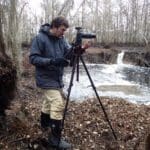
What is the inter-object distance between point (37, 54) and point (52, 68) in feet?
1.05

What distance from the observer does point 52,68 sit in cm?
522

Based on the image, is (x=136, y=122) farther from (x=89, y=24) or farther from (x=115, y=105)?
(x=89, y=24)

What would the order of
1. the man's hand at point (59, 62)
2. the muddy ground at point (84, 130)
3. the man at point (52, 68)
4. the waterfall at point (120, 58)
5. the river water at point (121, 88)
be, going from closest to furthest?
the man's hand at point (59, 62), the man at point (52, 68), the muddy ground at point (84, 130), the river water at point (121, 88), the waterfall at point (120, 58)

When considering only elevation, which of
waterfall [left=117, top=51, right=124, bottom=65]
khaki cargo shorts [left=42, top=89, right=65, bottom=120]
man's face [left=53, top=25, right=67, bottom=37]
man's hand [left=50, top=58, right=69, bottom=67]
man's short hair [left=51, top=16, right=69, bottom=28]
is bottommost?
waterfall [left=117, top=51, right=124, bottom=65]

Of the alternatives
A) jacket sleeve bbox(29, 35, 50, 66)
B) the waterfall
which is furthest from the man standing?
the waterfall

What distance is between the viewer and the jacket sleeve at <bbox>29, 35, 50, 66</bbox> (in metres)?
4.99

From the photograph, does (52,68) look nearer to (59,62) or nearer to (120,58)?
(59,62)

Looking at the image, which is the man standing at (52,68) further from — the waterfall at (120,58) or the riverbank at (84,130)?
the waterfall at (120,58)

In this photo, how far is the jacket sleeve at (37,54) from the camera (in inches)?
196

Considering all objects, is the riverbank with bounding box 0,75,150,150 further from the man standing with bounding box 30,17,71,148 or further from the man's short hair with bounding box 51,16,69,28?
the man's short hair with bounding box 51,16,69,28

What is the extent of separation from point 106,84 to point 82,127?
36.0 ft

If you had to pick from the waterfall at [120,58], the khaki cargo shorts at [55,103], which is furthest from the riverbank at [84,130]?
the waterfall at [120,58]

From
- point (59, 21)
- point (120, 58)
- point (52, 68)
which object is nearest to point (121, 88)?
point (52, 68)

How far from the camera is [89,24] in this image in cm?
4762
